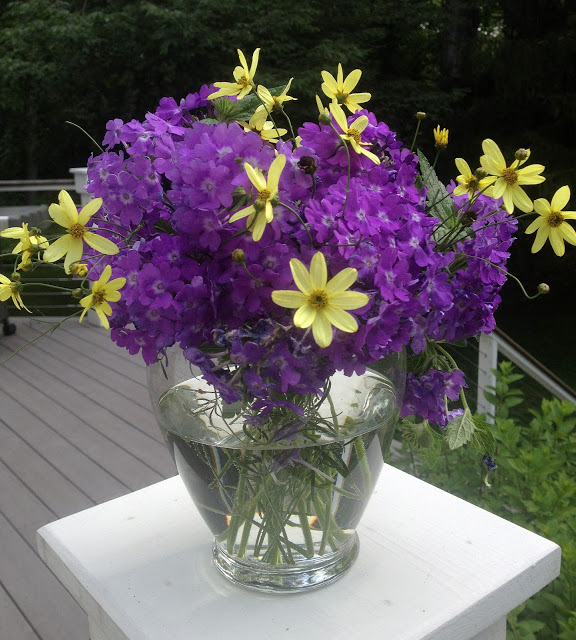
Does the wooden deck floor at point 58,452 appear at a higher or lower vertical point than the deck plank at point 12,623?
lower

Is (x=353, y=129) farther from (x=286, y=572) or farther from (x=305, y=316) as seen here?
(x=286, y=572)

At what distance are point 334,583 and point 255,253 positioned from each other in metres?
0.40

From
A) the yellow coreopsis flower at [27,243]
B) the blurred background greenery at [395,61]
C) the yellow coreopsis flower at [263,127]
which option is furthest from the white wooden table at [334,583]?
the blurred background greenery at [395,61]

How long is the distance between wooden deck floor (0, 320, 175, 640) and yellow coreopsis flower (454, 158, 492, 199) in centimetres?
152

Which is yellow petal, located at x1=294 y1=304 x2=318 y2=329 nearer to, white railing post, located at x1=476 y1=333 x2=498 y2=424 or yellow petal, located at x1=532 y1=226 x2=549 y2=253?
yellow petal, located at x1=532 y1=226 x2=549 y2=253

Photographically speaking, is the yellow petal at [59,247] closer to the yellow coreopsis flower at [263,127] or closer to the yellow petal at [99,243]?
the yellow petal at [99,243]

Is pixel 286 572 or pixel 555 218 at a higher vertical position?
pixel 555 218

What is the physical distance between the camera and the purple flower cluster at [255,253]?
57 centimetres

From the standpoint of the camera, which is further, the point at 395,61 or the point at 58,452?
the point at 395,61

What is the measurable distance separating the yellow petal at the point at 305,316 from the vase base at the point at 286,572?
0.35 m

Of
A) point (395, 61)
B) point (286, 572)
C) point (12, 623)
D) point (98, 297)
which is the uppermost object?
point (98, 297)

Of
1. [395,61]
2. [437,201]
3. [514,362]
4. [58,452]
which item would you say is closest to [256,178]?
[437,201]

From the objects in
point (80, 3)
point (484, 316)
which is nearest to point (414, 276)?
point (484, 316)

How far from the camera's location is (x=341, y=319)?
511mm
